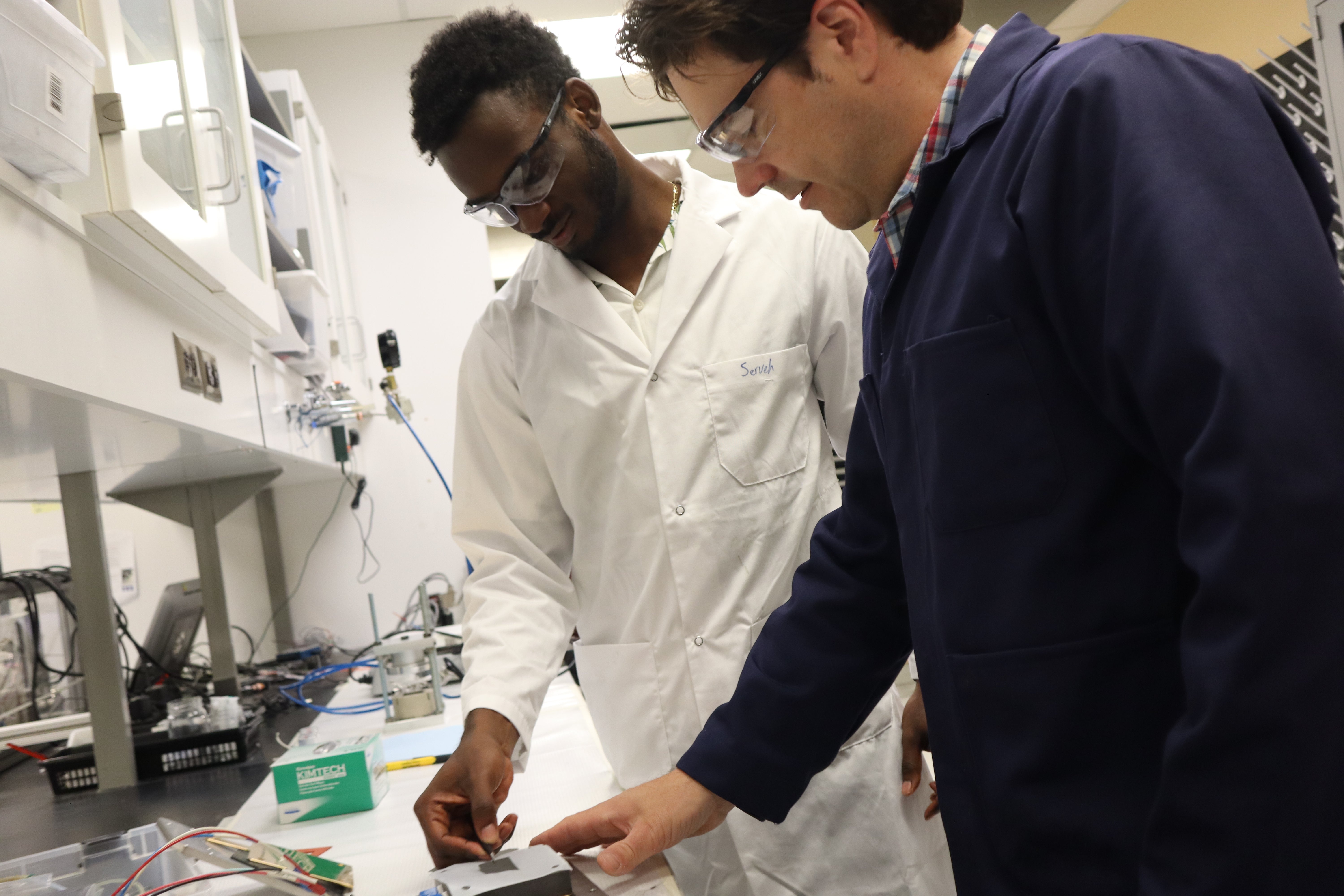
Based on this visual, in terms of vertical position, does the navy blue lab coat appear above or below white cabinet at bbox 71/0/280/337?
below

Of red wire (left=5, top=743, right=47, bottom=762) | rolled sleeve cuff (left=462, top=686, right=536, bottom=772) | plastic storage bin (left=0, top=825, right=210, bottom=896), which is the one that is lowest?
red wire (left=5, top=743, right=47, bottom=762)

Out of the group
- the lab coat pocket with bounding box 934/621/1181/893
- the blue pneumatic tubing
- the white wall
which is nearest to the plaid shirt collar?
the lab coat pocket with bounding box 934/621/1181/893

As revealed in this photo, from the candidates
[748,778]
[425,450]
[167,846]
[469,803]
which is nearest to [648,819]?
[748,778]

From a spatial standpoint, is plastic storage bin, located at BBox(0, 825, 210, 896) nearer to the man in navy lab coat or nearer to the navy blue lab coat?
the man in navy lab coat

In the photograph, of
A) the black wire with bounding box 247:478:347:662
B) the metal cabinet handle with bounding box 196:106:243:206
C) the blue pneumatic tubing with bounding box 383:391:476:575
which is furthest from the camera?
the black wire with bounding box 247:478:347:662

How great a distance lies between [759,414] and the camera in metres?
1.21

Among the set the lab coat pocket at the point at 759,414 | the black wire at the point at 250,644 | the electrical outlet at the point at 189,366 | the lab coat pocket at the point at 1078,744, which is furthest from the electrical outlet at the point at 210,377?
the black wire at the point at 250,644

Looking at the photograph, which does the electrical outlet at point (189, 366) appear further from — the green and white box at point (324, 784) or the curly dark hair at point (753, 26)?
the curly dark hair at point (753, 26)

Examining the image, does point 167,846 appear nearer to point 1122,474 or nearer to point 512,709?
point 512,709

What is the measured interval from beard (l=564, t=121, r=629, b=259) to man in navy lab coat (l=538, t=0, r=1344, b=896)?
35cm

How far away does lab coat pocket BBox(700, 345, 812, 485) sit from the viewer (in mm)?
1202

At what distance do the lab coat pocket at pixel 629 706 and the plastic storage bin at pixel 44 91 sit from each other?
83 centimetres

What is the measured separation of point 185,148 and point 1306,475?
1.59 metres

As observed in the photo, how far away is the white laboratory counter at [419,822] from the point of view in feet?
3.14
